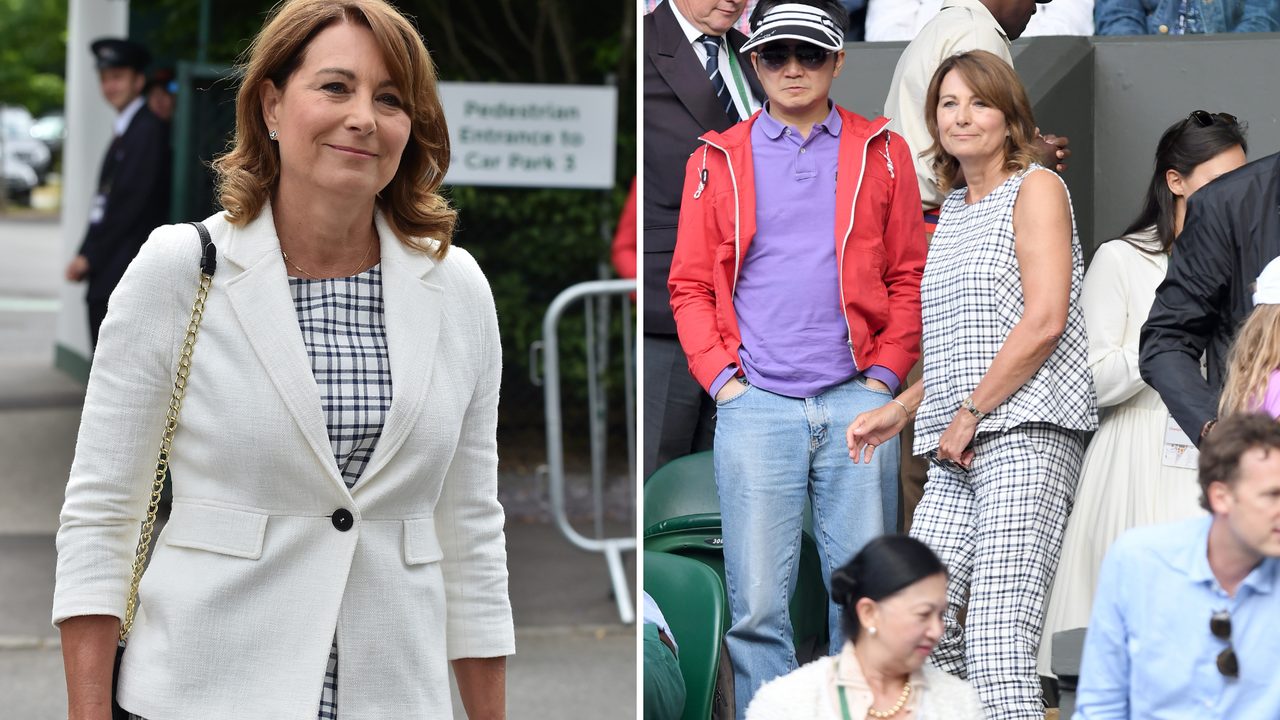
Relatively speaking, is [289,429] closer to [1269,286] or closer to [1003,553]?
[1003,553]

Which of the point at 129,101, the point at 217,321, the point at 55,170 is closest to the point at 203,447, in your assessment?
the point at 217,321

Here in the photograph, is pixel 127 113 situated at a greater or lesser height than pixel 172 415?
greater

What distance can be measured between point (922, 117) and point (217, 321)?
135 centimetres

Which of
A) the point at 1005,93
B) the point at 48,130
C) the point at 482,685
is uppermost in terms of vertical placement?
the point at 48,130

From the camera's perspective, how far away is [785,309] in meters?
2.67

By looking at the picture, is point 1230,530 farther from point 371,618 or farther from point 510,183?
point 510,183

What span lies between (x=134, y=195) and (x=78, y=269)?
64 centimetres

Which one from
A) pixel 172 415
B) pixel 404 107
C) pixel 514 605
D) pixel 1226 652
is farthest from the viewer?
pixel 514 605

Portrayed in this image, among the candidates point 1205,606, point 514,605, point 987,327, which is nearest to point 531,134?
point 514,605

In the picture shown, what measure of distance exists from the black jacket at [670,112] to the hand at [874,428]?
592 millimetres

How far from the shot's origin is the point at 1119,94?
2936mm

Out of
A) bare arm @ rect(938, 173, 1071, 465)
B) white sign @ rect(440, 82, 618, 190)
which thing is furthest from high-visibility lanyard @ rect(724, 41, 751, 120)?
white sign @ rect(440, 82, 618, 190)

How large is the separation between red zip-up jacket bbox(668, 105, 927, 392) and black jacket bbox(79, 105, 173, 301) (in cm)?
557

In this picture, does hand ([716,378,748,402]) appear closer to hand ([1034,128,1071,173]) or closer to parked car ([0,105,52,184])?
hand ([1034,128,1071,173])
